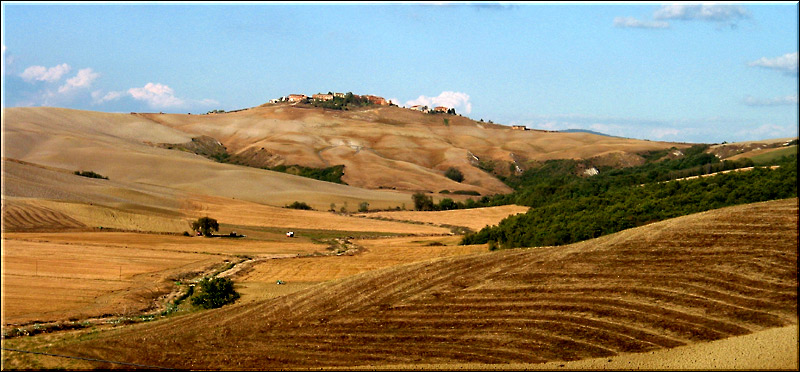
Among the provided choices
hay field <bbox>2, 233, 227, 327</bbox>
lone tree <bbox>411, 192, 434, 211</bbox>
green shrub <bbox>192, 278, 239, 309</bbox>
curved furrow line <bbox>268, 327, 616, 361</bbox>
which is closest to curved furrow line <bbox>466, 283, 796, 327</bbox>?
curved furrow line <bbox>268, 327, 616, 361</bbox>

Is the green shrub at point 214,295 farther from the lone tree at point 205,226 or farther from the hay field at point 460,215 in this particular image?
the hay field at point 460,215

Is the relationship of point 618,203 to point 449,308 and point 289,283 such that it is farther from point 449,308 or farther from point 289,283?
point 449,308

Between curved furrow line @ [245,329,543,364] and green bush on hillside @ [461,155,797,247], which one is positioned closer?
curved furrow line @ [245,329,543,364]

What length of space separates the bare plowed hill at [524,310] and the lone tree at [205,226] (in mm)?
55352

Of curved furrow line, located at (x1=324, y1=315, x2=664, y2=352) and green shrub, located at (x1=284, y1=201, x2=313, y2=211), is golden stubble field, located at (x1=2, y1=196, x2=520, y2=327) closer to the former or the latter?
green shrub, located at (x1=284, y1=201, x2=313, y2=211)

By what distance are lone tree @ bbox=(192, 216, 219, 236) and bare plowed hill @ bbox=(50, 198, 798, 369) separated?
182 ft

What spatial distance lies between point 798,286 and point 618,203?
4113cm

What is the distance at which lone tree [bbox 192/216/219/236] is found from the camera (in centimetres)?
9163

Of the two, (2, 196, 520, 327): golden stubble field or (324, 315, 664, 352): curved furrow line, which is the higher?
(324, 315, 664, 352): curved furrow line

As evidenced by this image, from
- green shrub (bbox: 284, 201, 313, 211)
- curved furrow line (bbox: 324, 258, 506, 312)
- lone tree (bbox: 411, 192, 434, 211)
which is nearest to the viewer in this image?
curved furrow line (bbox: 324, 258, 506, 312)

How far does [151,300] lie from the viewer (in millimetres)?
48594

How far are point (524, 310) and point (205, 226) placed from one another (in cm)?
6602

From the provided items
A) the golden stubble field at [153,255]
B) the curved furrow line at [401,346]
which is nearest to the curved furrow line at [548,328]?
the curved furrow line at [401,346]

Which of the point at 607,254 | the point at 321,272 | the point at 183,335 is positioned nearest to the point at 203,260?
the point at 321,272
